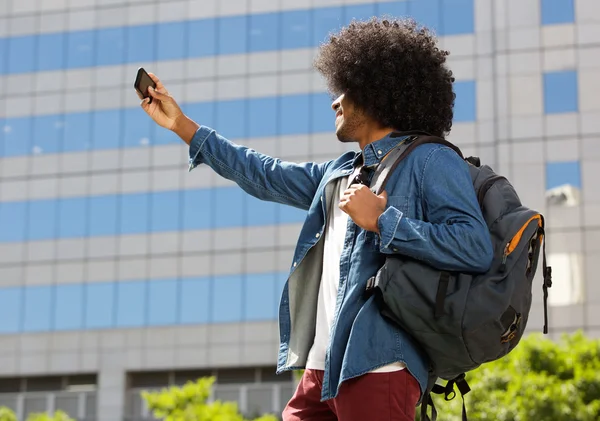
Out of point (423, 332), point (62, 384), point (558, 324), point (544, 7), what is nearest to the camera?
point (423, 332)

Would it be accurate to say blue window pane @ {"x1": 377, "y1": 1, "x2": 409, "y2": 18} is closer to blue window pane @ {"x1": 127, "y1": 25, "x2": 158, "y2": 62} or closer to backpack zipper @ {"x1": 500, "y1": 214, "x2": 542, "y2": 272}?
blue window pane @ {"x1": 127, "y1": 25, "x2": 158, "y2": 62}

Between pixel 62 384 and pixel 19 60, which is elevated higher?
pixel 19 60

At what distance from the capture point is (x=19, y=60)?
43.6 metres

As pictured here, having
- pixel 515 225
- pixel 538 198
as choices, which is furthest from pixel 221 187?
pixel 515 225

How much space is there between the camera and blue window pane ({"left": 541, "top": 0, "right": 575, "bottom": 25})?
38.6 meters

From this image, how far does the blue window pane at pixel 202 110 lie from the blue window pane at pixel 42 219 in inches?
229

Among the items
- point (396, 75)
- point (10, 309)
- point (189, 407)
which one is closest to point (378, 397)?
point (396, 75)

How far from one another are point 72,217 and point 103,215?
3.93 ft

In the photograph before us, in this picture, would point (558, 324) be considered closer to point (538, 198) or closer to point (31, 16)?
point (538, 198)

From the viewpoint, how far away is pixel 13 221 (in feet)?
138

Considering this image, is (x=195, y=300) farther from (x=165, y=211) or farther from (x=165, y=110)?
(x=165, y=110)

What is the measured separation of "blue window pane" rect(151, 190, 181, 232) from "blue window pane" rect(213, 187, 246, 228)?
4.94 ft

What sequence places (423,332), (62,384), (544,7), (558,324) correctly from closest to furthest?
(423,332) → (558,324) → (544,7) → (62,384)

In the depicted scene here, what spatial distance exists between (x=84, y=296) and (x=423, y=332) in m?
38.5
